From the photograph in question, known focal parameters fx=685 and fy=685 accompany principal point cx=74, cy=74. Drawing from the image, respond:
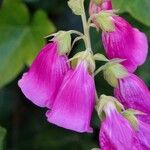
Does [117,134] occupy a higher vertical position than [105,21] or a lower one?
lower

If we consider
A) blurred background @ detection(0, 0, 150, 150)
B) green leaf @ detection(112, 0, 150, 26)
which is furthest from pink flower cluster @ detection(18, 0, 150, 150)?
blurred background @ detection(0, 0, 150, 150)

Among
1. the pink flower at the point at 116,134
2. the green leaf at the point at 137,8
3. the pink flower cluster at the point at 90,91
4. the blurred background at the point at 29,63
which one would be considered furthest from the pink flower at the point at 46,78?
the blurred background at the point at 29,63

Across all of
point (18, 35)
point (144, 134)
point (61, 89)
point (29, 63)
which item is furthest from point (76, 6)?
point (18, 35)

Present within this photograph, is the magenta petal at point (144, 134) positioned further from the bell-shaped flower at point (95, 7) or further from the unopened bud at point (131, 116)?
the bell-shaped flower at point (95, 7)

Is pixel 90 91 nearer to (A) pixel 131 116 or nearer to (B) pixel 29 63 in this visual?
(A) pixel 131 116

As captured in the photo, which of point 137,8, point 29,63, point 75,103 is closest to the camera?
point 75,103

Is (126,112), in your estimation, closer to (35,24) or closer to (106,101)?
(106,101)

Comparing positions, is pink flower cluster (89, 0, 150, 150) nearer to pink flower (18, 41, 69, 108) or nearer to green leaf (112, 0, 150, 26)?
pink flower (18, 41, 69, 108)
